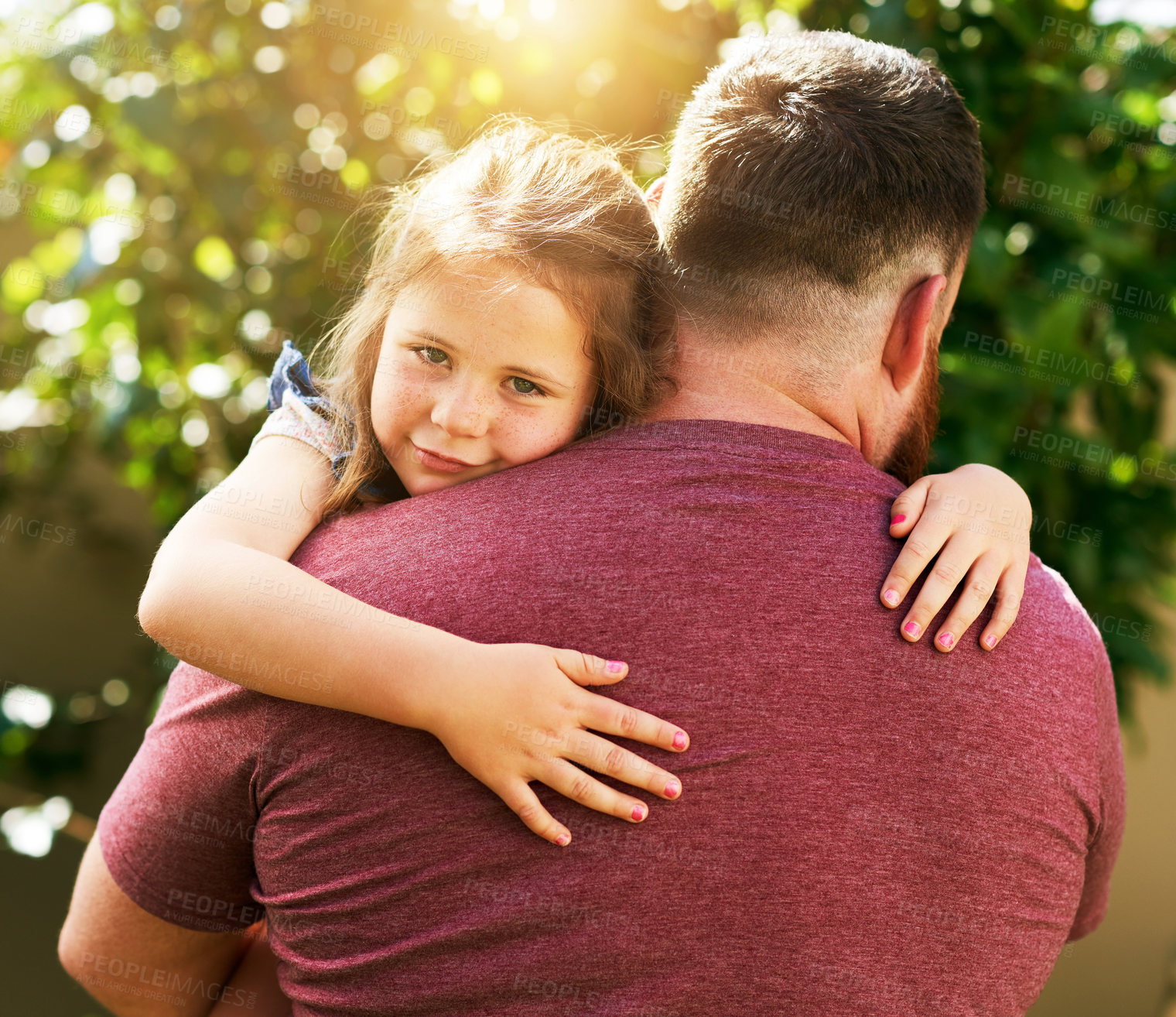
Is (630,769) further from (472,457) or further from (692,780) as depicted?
(472,457)

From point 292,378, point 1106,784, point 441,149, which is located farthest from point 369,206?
point 1106,784

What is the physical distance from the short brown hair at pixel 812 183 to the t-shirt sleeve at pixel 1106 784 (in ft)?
1.60

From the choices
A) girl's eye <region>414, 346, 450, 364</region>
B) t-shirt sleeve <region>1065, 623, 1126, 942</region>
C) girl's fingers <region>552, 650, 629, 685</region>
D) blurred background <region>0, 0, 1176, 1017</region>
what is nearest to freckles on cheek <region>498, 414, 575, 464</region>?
girl's eye <region>414, 346, 450, 364</region>

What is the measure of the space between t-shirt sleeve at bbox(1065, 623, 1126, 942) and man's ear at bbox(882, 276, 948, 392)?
14.3 inches

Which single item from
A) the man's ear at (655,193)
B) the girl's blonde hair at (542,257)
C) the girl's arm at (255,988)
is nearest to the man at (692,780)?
the girl's blonde hair at (542,257)

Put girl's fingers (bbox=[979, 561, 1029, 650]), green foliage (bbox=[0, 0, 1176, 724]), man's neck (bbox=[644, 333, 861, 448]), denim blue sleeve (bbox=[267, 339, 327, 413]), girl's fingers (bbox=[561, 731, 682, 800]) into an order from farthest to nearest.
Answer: green foliage (bbox=[0, 0, 1176, 724]), denim blue sleeve (bbox=[267, 339, 327, 413]), man's neck (bbox=[644, 333, 861, 448]), girl's fingers (bbox=[979, 561, 1029, 650]), girl's fingers (bbox=[561, 731, 682, 800])

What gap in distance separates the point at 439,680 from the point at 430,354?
459 millimetres

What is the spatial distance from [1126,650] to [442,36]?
192 cm

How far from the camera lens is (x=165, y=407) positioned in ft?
6.95

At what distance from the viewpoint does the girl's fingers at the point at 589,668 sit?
0.85 metres

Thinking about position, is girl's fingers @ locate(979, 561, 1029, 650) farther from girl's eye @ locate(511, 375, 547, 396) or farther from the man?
girl's eye @ locate(511, 375, 547, 396)

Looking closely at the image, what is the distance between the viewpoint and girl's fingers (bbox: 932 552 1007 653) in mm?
903

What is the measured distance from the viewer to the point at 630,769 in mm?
827

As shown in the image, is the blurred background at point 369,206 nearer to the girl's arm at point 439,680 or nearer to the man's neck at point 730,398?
the man's neck at point 730,398
